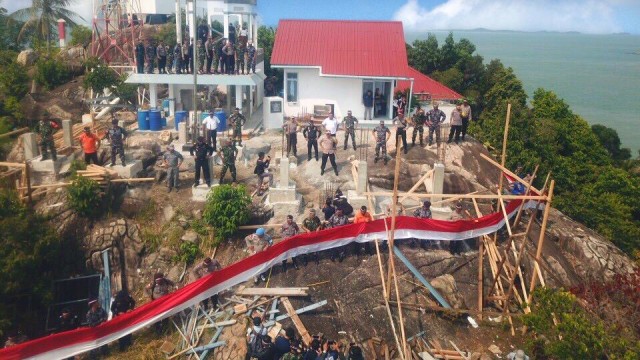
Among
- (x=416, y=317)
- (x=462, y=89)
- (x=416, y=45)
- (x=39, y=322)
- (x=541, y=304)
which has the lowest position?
(x=39, y=322)

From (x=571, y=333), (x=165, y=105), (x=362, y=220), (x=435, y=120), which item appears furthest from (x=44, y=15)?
(x=571, y=333)

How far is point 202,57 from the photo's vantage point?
75.2 feet

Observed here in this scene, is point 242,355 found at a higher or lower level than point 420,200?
lower

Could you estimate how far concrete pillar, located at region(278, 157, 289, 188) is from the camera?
628 inches

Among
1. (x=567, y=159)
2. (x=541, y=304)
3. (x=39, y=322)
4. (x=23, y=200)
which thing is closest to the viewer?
(x=541, y=304)

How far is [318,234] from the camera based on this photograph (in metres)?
13.1

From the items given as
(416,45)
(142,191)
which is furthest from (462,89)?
(142,191)

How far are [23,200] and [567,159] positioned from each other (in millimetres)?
27319

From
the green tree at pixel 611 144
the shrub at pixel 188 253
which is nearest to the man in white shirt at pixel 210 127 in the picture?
the shrub at pixel 188 253

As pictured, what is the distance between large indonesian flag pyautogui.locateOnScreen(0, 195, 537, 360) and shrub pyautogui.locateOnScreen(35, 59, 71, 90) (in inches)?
781

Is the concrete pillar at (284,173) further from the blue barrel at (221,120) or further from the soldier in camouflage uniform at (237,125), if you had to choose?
the blue barrel at (221,120)

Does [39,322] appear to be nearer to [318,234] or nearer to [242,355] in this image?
[242,355]

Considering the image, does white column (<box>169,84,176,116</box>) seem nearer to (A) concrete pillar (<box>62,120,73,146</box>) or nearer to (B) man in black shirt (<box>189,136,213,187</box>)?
(A) concrete pillar (<box>62,120,73,146</box>)

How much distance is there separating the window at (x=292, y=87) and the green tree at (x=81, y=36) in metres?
14.9
